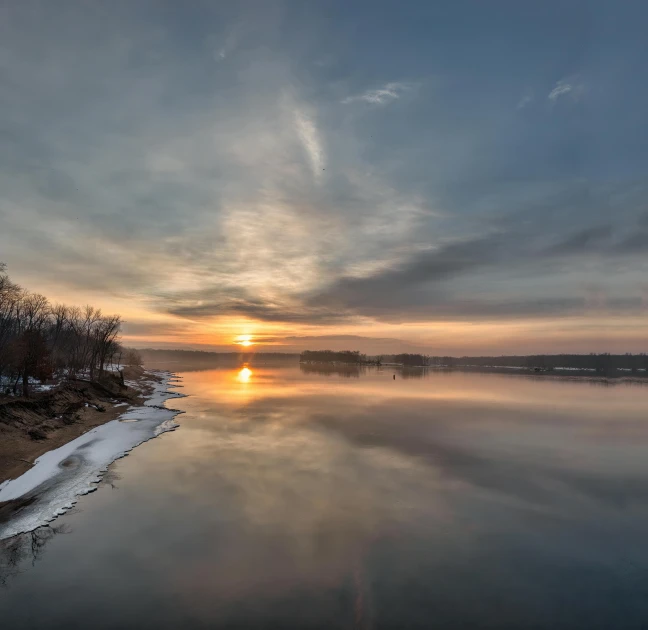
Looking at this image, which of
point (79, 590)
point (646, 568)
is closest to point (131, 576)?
point (79, 590)

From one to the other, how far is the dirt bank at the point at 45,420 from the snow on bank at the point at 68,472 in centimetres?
102

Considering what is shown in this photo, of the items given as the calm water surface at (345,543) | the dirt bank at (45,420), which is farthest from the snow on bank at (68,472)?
the calm water surface at (345,543)

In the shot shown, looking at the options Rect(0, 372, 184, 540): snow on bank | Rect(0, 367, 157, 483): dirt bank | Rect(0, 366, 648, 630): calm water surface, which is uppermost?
Rect(0, 367, 157, 483): dirt bank

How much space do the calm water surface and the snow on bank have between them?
1290mm

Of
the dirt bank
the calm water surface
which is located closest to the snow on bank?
the dirt bank

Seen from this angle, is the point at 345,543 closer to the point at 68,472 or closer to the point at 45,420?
the point at 68,472

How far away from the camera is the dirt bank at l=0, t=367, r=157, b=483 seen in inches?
1121

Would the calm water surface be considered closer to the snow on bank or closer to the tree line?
the snow on bank

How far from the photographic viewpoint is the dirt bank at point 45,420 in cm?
2847

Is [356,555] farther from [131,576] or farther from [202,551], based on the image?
[131,576]

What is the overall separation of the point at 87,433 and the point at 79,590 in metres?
28.9

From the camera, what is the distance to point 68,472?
2647 centimetres

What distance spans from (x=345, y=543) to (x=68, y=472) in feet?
67.6

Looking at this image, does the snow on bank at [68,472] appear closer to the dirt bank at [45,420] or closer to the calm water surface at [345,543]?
the dirt bank at [45,420]
